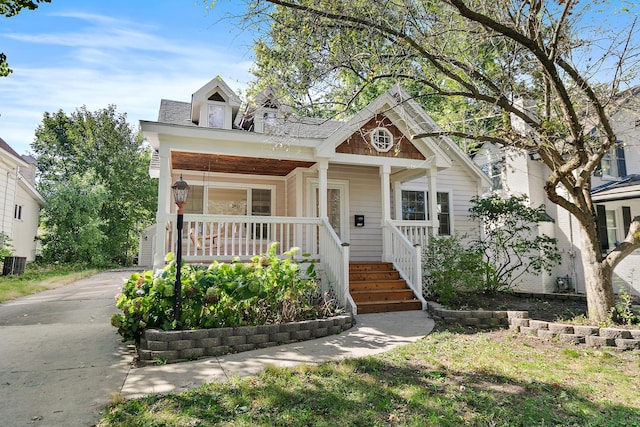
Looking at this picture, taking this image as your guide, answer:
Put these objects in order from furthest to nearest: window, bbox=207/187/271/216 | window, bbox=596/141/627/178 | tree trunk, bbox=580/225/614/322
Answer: window, bbox=596/141/627/178, window, bbox=207/187/271/216, tree trunk, bbox=580/225/614/322

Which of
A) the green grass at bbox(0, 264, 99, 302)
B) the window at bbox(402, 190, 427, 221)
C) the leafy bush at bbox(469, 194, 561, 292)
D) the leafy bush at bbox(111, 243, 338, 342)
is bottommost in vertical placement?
the green grass at bbox(0, 264, 99, 302)

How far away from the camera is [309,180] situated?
32.7 feet

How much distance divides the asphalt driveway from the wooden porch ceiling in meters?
3.76

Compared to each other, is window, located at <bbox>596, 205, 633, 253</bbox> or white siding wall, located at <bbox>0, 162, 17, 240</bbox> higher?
white siding wall, located at <bbox>0, 162, 17, 240</bbox>

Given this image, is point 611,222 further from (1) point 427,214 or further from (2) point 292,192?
(2) point 292,192

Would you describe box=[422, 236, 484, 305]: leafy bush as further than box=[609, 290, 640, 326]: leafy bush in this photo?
Yes

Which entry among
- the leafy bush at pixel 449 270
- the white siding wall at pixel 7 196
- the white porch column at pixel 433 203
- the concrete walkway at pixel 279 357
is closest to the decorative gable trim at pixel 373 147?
the white porch column at pixel 433 203

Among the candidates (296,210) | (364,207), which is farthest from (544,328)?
(296,210)

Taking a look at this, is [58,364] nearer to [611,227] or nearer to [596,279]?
[596,279]

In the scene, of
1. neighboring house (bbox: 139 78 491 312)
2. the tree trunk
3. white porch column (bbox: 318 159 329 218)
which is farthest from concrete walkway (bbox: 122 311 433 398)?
white porch column (bbox: 318 159 329 218)

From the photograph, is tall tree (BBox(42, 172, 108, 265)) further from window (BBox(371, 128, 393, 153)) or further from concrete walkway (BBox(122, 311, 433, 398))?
concrete walkway (BBox(122, 311, 433, 398))

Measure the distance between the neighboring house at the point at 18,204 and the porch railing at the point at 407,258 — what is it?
15.0m

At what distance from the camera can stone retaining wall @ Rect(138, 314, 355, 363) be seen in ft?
14.8

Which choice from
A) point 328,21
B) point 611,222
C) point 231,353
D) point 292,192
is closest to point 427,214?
point 292,192
